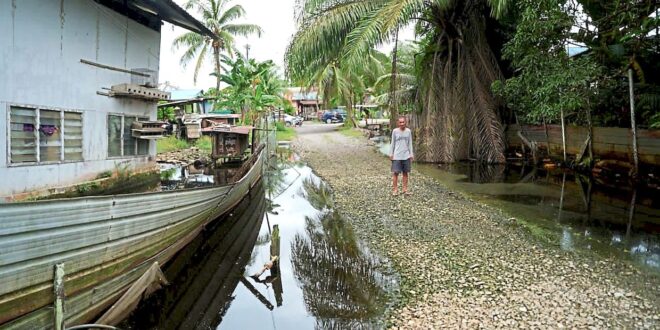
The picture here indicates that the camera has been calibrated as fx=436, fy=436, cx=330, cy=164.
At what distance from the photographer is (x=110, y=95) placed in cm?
1052

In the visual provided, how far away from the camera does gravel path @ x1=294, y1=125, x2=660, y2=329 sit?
4617mm

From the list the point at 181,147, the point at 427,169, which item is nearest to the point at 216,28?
the point at 181,147

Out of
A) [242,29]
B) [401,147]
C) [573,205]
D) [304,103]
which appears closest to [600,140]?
[573,205]

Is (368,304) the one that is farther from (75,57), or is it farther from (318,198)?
(75,57)

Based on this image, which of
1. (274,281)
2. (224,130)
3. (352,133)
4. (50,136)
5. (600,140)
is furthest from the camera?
(352,133)

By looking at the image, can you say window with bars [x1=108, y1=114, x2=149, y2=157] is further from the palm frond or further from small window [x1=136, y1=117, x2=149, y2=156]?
the palm frond

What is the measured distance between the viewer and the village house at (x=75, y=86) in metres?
7.73

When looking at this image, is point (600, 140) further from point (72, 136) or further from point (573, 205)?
point (72, 136)

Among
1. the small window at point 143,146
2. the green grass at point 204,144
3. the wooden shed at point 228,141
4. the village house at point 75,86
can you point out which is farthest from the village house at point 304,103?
the village house at point 75,86

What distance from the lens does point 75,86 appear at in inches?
367

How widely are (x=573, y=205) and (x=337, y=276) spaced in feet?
22.8

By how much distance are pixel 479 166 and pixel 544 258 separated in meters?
11.2

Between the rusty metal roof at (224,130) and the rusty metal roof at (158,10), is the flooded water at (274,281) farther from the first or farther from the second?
the rusty metal roof at (224,130)

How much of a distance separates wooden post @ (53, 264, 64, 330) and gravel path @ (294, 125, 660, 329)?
325 cm
